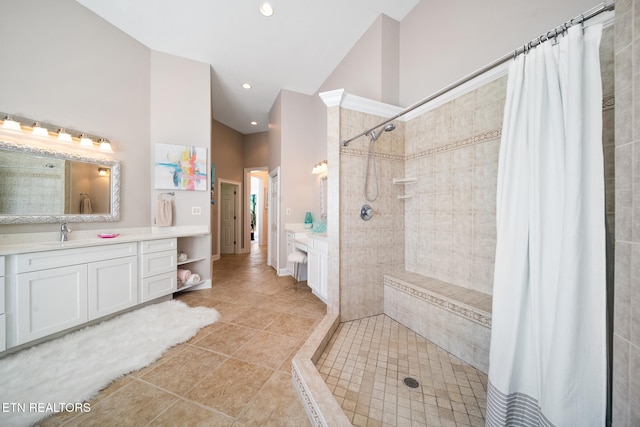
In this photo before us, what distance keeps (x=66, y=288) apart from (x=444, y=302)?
3.27 m

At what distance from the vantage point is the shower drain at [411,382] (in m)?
1.34

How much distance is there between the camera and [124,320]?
2133mm

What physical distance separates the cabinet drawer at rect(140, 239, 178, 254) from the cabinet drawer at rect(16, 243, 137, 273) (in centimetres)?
8

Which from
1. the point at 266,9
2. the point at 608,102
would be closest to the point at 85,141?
the point at 266,9

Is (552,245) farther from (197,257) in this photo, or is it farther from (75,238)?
(75,238)

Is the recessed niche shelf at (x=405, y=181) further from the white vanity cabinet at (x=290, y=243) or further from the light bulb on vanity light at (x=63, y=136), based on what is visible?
the light bulb on vanity light at (x=63, y=136)

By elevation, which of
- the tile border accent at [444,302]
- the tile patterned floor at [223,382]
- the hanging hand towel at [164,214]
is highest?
→ the hanging hand towel at [164,214]

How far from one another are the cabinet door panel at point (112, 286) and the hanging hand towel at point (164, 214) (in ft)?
2.01

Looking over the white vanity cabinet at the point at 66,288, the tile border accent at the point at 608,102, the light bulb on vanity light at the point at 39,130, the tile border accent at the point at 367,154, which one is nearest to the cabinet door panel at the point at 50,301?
the white vanity cabinet at the point at 66,288

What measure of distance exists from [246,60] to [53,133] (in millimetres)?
2428

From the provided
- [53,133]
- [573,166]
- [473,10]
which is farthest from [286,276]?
[473,10]

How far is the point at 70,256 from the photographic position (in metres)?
1.89

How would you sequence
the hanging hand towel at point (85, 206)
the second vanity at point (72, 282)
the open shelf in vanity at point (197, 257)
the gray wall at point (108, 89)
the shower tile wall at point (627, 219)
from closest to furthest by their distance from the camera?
the shower tile wall at point (627, 219) → the second vanity at point (72, 282) → the gray wall at point (108, 89) → the hanging hand towel at point (85, 206) → the open shelf in vanity at point (197, 257)

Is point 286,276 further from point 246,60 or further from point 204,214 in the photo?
point 246,60
